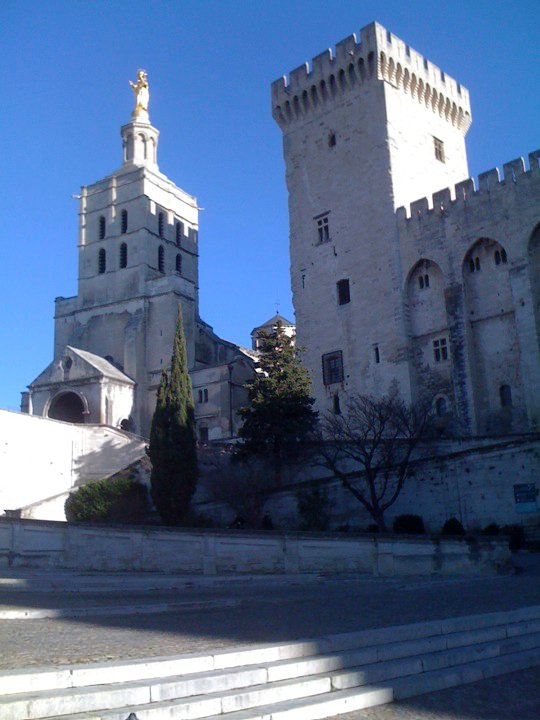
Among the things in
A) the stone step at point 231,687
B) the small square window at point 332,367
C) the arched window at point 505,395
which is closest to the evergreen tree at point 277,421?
the small square window at point 332,367

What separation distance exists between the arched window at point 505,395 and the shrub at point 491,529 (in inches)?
366

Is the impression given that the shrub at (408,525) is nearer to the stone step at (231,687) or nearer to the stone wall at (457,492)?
the stone wall at (457,492)

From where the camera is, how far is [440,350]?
36.6 metres

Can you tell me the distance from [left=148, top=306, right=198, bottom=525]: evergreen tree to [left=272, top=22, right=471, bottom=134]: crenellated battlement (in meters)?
20.5

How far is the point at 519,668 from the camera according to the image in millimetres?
7605

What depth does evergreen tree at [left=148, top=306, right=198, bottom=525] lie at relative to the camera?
3077cm

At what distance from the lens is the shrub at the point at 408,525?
89.7ft

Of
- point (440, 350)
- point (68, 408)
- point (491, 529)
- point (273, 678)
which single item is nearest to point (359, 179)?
point (440, 350)

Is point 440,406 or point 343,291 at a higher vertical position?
point 343,291

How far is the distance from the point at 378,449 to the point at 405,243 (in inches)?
470

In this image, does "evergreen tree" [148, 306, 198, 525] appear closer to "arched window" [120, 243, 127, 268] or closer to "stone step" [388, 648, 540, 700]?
"stone step" [388, 648, 540, 700]

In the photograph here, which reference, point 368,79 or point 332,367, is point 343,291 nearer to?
point 332,367

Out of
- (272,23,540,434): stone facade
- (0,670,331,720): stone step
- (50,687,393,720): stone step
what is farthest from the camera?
(272,23,540,434): stone facade

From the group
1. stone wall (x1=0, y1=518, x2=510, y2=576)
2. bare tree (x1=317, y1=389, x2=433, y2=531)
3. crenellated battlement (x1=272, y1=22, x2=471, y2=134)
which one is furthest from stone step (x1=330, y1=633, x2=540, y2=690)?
crenellated battlement (x1=272, y1=22, x2=471, y2=134)
